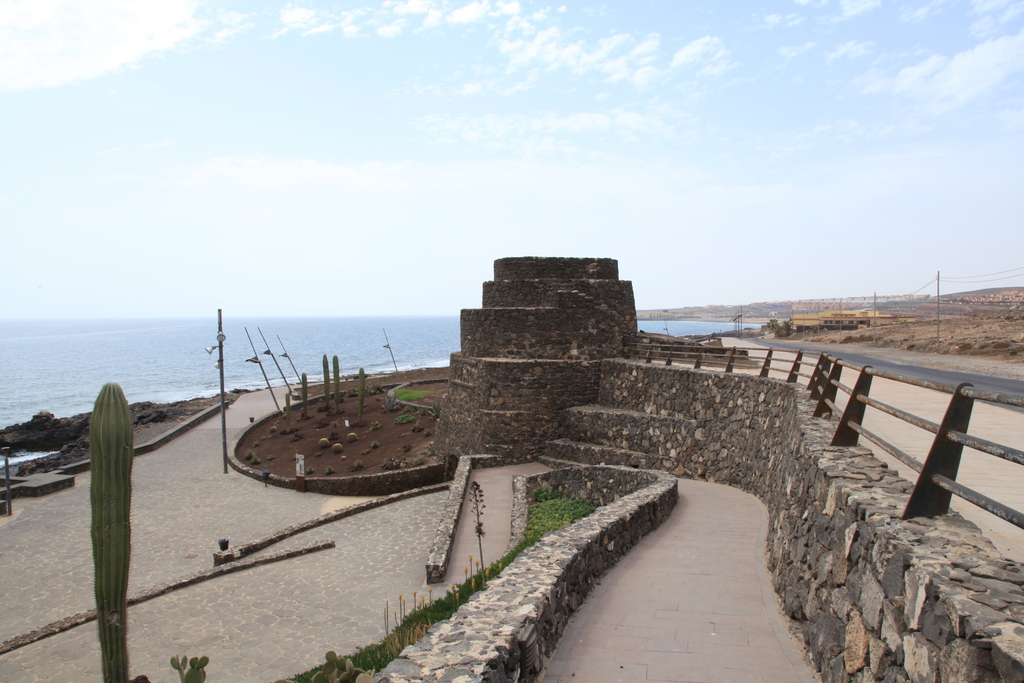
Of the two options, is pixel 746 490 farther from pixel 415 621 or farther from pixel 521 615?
pixel 521 615

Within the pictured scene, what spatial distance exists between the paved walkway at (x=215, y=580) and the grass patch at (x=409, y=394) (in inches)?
503

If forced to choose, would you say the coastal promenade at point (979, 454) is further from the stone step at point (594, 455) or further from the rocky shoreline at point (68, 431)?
the rocky shoreline at point (68, 431)

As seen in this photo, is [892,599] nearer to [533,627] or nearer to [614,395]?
[533,627]

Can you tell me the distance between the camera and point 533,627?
4.69 meters

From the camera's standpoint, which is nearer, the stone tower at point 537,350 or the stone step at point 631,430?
the stone step at point 631,430

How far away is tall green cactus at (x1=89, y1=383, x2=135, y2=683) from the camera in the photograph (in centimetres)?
636

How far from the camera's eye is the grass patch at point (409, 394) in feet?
110

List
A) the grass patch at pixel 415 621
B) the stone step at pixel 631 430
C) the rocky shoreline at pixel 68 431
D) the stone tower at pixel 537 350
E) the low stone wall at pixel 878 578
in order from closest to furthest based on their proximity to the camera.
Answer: the low stone wall at pixel 878 578 < the grass patch at pixel 415 621 < the stone step at pixel 631 430 < the stone tower at pixel 537 350 < the rocky shoreline at pixel 68 431

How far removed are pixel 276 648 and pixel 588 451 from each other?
10.00 metres

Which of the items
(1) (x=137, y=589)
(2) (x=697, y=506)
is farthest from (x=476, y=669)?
(1) (x=137, y=589)

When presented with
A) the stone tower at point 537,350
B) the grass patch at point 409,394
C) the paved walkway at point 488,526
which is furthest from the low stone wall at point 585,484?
the grass patch at point 409,394

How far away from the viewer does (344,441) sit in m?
26.3

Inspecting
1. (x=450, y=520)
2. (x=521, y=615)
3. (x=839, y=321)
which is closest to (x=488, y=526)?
(x=450, y=520)

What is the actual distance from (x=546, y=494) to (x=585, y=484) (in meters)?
0.94
